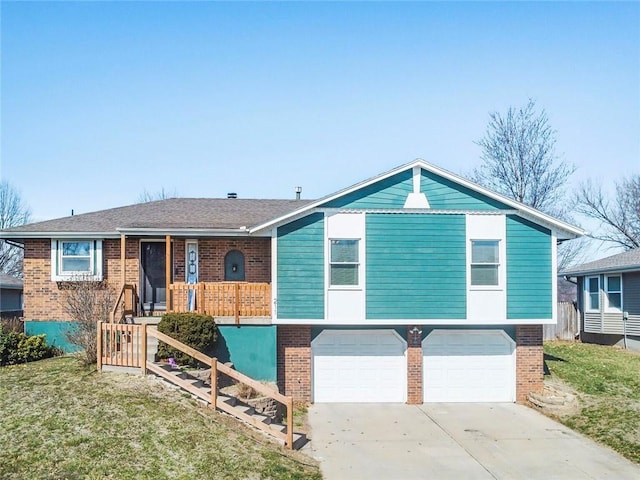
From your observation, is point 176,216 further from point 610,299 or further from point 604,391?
point 610,299

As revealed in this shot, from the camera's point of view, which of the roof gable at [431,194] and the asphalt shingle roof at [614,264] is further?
the asphalt shingle roof at [614,264]

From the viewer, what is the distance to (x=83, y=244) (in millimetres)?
18297

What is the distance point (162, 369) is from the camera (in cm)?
1366

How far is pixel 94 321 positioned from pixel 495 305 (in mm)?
10283

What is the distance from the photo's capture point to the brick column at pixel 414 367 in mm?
16922

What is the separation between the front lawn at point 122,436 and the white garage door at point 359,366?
16.2 feet

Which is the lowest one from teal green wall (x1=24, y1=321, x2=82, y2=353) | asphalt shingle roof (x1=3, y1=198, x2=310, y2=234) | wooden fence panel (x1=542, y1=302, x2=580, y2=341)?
wooden fence panel (x1=542, y1=302, x2=580, y2=341)

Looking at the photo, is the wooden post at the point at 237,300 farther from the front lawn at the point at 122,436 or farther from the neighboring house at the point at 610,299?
the neighboring house at the point at 610,299

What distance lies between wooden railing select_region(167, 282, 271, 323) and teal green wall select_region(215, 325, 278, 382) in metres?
0.47

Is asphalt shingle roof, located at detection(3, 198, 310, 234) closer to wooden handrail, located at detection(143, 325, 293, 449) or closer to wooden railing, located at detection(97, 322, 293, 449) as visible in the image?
wooden railing, located at detection(97, 322, 293, 449)

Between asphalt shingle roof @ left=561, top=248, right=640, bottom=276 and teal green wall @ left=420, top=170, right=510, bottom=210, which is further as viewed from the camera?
asphalt shingle roof @ left=561, top=248, right=640, bottom=276

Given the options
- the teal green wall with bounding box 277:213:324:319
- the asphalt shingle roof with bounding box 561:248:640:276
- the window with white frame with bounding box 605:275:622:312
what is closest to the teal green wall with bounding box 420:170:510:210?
the teal green wall with bounding box 277:213:324:319

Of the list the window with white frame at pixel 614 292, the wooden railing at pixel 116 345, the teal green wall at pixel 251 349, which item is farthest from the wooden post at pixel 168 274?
the window with white frame at pixel 614 292

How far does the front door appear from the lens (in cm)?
1867
